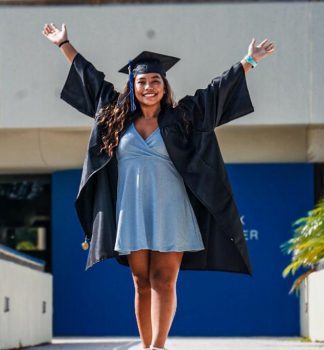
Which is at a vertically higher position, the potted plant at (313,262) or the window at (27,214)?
the window at (27,214)

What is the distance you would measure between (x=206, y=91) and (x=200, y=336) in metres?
10.4

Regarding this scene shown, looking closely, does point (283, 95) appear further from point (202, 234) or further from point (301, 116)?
point (202, 234)

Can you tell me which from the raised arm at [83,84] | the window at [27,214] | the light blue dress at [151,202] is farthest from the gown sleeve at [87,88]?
the window at [27,214]

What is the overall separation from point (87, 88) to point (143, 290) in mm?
1097

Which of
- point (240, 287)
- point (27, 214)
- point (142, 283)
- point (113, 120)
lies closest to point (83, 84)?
point (113, 120)

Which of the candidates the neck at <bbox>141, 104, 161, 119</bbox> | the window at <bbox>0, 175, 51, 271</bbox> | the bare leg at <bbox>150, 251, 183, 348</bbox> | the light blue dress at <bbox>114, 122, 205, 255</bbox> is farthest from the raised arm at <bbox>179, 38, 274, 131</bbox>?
the window at <bbox>0, 175, 51, 271</bbox>

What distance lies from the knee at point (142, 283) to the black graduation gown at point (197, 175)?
0.53ft

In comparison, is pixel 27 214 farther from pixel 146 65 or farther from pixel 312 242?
pixel 146 65

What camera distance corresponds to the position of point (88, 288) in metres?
16.2

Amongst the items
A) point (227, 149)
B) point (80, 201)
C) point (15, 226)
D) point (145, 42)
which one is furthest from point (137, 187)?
point (15, 226)

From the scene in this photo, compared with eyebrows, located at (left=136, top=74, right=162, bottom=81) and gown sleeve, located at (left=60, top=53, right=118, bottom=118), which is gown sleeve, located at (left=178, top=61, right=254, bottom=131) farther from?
gown sleeve, located at (left=60, top=53, right=118, bottom=118)

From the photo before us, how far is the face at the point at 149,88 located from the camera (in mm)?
5629

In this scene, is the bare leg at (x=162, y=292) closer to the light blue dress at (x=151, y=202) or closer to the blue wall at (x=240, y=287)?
the light blue dress at (x=151, y=202)

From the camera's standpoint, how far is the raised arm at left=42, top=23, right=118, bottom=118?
580cm
